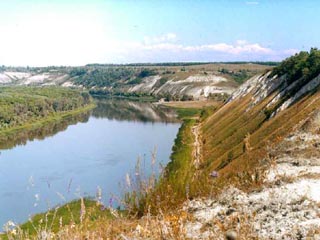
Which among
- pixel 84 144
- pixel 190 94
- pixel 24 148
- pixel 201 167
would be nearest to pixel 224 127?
pixel 201 167

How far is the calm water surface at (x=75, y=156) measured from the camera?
4803 cm

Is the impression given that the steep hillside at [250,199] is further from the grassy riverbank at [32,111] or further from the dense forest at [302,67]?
the grassy riverbank at [32,111]

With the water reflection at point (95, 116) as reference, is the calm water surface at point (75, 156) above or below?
above

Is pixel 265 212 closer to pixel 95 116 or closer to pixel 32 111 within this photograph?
pixel 32 111

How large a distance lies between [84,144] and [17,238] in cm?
7971

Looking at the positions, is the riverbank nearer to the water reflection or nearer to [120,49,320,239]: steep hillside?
the water reflection

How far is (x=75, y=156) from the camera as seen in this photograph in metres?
71.8

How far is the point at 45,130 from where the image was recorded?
10750 cm

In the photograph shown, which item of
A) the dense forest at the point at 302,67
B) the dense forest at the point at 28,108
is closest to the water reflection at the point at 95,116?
the dense forest at the point at 28,108

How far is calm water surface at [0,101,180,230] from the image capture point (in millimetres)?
48031

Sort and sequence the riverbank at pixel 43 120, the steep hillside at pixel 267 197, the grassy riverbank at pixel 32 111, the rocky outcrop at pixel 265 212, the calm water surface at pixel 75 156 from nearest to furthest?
1. the rocky outcrop at pixel 265 212
2. the steep hillside at pixel 267 197
3. the calm water surface at pixel 75 156
4. the riverbank at pixel 43 120
5. the grassy riverbank at pixel 32 111

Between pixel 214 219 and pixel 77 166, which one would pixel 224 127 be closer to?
pixel 77 166

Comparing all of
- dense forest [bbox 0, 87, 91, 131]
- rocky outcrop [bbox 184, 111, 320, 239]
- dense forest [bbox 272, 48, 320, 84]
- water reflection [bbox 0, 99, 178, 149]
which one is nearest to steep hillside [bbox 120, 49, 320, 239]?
rocky outcrop [bbox 184, 111, 320, 239]

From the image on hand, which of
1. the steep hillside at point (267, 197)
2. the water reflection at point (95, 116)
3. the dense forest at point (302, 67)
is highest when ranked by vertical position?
the dense forest at point (302, 67)
